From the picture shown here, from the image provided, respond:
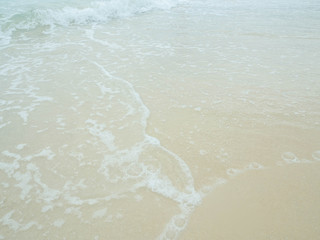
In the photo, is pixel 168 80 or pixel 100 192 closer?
pixel 100 192

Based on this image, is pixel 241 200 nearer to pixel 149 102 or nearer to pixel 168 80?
pixel 149 102

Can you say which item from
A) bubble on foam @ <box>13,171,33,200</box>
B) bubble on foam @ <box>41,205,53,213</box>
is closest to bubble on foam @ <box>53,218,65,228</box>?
bubble on foam @ <box>41,205,53,213</box>

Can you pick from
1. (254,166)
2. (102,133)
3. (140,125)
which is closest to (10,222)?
(102,133)

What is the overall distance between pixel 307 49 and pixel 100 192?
708cm

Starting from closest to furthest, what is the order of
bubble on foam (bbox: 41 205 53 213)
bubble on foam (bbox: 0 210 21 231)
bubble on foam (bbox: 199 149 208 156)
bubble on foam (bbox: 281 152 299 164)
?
bubble on foam (bbox: 0 210 21 231), bubble on foam (bbox: 41 205 53 213), bubble on foam (bbox: 281 152 299 164), bubble on foam (bbox: 199 149 208 156)

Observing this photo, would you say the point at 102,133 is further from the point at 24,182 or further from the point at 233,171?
the point at 233,171

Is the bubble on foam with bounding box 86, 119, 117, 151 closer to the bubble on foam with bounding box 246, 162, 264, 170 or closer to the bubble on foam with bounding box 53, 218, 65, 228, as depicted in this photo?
the bubble on foam with bounding box 53, 218, 65, 228

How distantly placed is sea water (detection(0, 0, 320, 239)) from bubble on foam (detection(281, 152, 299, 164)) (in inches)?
0.8

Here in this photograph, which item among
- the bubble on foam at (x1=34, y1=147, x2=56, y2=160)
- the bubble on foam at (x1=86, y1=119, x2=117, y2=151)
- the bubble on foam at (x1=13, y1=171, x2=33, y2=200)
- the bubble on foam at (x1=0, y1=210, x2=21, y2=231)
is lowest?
the bubble on foam at (x1=86, y1=119, x2=117, y2=151)

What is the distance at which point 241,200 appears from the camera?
8.41 ft

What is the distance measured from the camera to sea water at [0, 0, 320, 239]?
2.53 metres

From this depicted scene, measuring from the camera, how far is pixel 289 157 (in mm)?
3133

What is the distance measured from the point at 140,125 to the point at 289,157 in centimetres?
212

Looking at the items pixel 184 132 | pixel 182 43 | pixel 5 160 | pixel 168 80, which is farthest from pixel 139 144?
pixel 182 43
